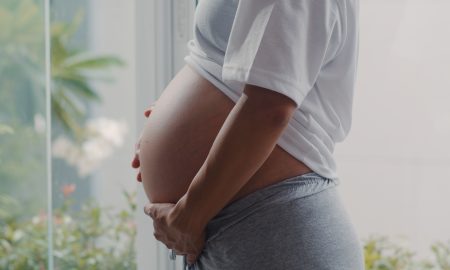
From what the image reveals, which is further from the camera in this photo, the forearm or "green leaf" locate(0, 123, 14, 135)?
"green leaf" locate(0, 123, 14, 135)

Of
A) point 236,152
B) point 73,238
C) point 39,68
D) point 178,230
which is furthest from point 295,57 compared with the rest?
point 73,238

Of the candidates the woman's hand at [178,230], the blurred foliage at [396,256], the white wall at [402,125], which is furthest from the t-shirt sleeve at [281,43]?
the blurred foliage at [396,256]

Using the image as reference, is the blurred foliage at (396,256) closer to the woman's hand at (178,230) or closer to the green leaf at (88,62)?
the woman's hand at (178,230)

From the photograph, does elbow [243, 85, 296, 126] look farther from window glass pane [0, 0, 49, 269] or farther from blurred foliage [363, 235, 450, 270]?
window glass pane [0, 0, 49, 269]

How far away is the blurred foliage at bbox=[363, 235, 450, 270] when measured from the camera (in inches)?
64.9

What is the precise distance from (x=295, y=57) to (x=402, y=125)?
2.61ft

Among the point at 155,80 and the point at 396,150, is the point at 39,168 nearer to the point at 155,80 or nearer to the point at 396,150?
the point at 155,80

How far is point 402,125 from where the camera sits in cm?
166

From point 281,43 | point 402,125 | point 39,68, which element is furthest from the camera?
point 39,68

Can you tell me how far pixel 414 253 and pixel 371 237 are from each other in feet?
0.35

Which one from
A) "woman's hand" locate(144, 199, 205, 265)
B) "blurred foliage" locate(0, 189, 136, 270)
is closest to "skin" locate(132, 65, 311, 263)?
"woman's hand" locate(144, 199, 205, 265)

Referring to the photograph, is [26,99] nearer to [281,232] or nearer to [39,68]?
[39,68]

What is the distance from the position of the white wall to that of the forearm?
2.54 feet

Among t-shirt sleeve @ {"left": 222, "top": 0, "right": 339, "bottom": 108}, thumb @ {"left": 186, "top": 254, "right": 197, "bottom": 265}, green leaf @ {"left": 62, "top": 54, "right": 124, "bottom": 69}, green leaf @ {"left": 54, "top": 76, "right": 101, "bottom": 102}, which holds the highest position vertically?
t-shirt sleeve @ {"left": 222, "top": 0, "right": 339, "bottom": 108}
